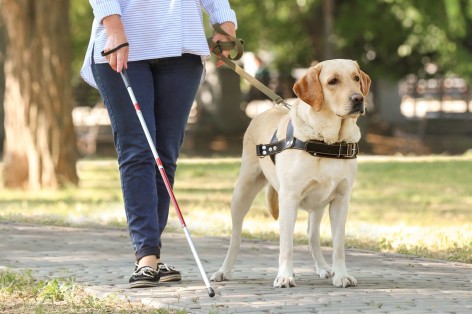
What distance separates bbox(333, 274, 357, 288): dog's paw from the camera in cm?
677

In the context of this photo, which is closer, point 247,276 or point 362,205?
point 247,276

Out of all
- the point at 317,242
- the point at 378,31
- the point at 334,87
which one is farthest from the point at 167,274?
the point at 378,31

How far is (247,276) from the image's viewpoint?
7.40m

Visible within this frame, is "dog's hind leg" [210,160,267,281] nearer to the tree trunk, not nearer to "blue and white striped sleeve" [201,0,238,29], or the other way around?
"blue and white striped sleeve" [201,0,238,29]

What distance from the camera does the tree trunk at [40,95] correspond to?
15.6m

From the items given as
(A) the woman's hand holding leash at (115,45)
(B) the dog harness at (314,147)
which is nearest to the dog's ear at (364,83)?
(B) the dog harness at (314,147)

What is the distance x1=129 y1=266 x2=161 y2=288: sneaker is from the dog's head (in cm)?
136

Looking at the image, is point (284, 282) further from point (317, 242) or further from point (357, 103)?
point (357, 103)

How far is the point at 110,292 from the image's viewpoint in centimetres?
661

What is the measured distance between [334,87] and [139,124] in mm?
1195

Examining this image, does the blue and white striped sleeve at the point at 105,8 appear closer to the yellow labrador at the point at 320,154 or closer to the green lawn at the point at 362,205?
the yellow labrador at the point at 320,154

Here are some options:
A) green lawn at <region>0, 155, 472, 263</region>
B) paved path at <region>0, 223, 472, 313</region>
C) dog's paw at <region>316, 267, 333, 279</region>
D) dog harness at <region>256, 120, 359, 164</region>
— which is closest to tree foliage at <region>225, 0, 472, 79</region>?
green lawn at <region>0, 155, 472, 263</region>

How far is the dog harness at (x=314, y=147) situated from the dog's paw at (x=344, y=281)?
713 millimetres

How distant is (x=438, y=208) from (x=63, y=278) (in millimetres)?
6983
